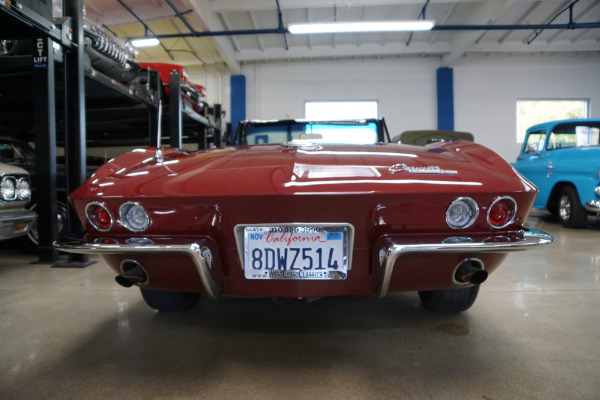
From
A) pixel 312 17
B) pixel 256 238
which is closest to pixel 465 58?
pixel 312 17

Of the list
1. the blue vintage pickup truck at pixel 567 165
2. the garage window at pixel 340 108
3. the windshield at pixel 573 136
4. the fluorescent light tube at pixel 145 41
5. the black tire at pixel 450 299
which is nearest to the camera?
the black tire at pixel 450 299

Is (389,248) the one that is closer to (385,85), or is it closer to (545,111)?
(385,85)

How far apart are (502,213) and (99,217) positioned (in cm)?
145

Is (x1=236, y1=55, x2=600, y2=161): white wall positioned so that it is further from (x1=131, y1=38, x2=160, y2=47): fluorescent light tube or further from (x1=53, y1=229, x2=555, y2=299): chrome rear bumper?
(x1=53, y1=229, x2=555, y2=299): chrome rear bumper

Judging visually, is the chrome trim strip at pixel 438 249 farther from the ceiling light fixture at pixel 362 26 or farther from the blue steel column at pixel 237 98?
the blue steel column at pixel 237 98

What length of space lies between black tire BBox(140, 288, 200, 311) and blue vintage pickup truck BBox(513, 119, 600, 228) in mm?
4902

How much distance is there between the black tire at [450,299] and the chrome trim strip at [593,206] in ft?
12.5

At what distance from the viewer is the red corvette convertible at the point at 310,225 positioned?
1.17 meters

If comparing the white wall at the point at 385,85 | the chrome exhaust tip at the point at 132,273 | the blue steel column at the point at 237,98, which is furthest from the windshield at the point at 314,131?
the blue steel column at the point at 237,98

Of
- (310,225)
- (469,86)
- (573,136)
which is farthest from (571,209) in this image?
(469,86)

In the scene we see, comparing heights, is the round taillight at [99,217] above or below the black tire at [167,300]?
above

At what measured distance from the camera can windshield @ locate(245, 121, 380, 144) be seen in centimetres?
→ 273

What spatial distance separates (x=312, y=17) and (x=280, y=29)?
1.08 meters

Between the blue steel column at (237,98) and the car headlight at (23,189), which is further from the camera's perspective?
the blue steel column at (237,98)
